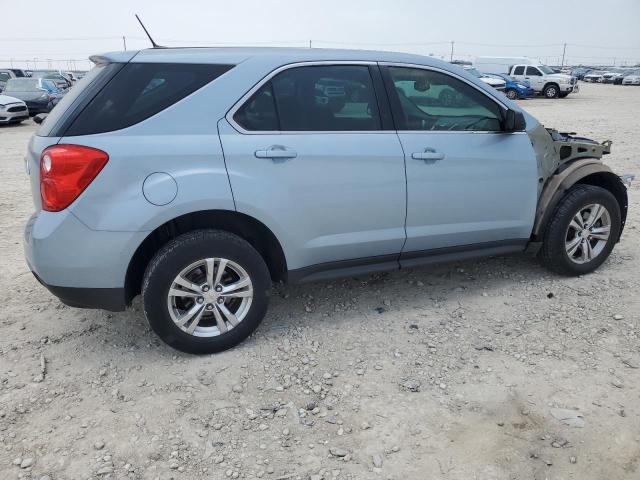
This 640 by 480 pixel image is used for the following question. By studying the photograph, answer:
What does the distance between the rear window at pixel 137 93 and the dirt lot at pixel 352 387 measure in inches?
55.3

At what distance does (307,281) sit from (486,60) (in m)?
32.6

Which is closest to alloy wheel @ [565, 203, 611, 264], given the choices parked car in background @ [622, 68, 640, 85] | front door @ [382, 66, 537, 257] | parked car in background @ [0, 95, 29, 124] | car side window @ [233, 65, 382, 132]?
front door @ [382, 66, 537, 257]

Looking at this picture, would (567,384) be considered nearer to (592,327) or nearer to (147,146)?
(592,327)

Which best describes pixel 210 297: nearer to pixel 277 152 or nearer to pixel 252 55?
pixel 277 152

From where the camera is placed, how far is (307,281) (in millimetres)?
3512

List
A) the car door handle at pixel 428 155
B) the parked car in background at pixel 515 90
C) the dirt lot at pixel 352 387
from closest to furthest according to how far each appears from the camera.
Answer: the dirt lot at pixel 352 387 → the car door handle at pixel 428 155 → the parked car in background at pixel 515 90

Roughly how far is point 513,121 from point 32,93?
19297 mm

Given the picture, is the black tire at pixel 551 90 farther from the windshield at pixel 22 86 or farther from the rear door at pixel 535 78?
the windshield at pixel 22 86

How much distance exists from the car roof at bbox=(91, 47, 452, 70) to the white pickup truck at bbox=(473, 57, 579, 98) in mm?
29103

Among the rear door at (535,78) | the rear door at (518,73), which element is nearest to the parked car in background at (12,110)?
the rear door at (518,73)

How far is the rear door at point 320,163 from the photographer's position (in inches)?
125

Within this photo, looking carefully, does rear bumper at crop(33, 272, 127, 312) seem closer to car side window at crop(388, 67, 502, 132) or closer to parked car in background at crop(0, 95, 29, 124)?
car side window at crop(388, 67, 502, 132)

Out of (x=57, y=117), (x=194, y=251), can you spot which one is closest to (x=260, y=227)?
(x=194, y=251)

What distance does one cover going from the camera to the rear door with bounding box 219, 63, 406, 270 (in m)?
3.16
